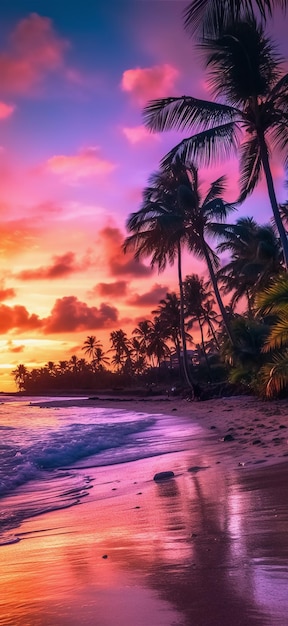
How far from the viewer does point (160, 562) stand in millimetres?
3002

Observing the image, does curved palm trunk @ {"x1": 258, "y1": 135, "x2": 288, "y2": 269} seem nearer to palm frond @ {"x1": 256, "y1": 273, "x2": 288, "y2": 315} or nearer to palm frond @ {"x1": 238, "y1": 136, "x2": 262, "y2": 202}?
palm frond @ {"x1": 238, "y1": 136, "x2": 262, "y2": 202}

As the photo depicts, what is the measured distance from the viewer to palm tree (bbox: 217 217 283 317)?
2627cm

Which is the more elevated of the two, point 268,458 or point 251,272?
point 251,272

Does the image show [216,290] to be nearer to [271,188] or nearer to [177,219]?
[177,219]

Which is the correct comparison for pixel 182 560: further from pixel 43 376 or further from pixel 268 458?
pixel 43 376

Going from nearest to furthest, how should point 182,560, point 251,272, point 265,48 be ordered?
1. point 182,560
2. point 265,48
3. point 251,272

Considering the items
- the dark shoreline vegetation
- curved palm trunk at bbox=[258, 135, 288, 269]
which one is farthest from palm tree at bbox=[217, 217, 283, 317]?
curved palm trunk at bbox=[258, 135, 288, 269]

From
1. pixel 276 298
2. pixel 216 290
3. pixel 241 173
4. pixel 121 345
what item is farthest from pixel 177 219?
pixel 121 345

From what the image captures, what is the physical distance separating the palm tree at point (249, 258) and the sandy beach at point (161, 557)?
785 inches

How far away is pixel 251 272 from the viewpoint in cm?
3047

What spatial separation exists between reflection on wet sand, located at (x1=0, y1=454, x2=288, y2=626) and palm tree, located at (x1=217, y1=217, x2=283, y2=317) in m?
20.3

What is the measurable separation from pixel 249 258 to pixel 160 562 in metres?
32.4

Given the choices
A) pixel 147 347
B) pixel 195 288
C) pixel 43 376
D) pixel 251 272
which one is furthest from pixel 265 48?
pixel 43 376

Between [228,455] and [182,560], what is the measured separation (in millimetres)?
4522
